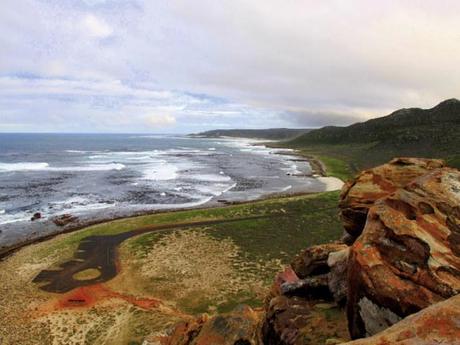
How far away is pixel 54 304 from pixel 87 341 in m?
6.63

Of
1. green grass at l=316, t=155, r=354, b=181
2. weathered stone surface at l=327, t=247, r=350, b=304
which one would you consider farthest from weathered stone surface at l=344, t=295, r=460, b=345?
green grass at l=316, t=155, r=354, b=181

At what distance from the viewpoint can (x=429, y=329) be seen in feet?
23.7

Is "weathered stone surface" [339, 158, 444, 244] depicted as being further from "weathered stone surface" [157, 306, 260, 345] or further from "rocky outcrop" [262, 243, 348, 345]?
"weathered stone surface" [157, 306, 260, 345]

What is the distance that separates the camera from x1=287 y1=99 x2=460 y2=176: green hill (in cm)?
12025

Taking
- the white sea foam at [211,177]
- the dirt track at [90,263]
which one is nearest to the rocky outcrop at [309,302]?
the dirt track at [90,263]

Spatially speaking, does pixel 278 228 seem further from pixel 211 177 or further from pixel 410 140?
pixel 410 140

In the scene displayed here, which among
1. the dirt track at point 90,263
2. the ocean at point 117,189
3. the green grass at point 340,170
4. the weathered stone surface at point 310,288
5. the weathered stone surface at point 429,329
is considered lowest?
the dirt track at point 90,263

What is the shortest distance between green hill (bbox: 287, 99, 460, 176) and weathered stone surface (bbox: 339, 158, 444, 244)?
75.7 meters

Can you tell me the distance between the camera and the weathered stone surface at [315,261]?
639 inches

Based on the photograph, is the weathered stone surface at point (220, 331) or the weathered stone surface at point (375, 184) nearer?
the weathered stone surface at point (220, 331)

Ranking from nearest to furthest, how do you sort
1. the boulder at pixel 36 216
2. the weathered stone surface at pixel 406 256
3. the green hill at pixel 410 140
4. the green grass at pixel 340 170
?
the weathered stone surface at pixel 406 256 → the boulder at pixel 36 216 → the green grass at pixel 340 170 → the green hill at pixel 410 140

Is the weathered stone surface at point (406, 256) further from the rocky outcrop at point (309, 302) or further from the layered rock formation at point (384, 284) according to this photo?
the rocky outcrop at point (309, 302)

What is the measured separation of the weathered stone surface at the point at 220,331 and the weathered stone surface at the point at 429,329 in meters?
6.12

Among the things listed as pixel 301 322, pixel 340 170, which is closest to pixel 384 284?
pixel 301 322
